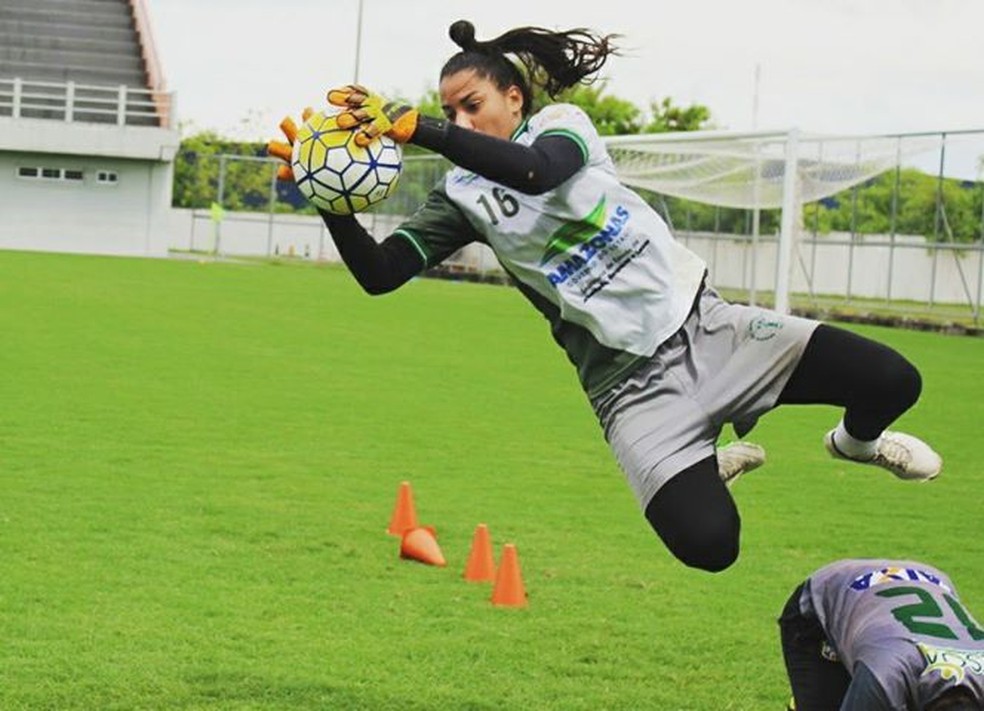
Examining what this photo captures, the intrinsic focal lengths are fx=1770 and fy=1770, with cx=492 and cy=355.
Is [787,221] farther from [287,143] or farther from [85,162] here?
[85,162]

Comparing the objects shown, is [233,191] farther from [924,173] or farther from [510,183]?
[510,183]

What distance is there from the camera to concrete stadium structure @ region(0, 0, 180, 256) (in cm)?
5169

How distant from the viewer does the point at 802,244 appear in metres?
34.6

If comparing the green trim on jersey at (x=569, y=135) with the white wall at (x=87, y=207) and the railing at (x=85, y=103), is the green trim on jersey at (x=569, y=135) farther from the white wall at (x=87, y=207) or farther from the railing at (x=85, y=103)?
the white wall at (x=87, y=207)

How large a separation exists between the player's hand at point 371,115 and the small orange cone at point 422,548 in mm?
3632

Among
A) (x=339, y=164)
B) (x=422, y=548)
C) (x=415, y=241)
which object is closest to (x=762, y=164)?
(x=422, y=548)

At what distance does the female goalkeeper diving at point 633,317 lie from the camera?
5.93m

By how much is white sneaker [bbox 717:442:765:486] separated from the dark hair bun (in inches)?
70.6

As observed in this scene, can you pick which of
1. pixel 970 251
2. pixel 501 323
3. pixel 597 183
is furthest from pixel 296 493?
pixel 970 251

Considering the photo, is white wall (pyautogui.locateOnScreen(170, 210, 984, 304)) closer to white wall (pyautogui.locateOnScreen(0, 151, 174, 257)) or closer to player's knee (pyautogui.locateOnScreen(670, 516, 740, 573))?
white wall (pyautogui.locateOnScreen(0, 151, 174, 257))

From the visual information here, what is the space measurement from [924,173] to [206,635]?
2630cm

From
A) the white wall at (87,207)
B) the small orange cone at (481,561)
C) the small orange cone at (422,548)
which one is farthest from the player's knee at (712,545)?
the white wall at (87,207)

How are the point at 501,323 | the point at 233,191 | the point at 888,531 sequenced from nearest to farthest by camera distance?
the point at 888,531 < the point at 501,323 < the point at 233,191

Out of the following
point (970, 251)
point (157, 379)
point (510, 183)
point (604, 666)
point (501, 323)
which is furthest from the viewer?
point (970, 251)
